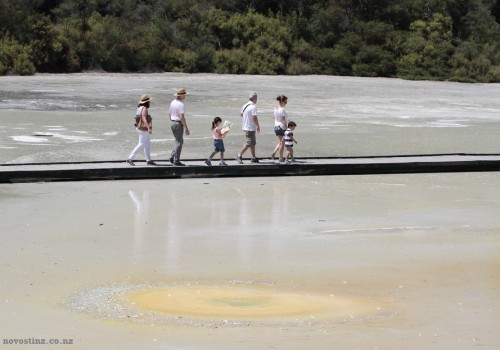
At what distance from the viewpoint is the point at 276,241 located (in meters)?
13.7

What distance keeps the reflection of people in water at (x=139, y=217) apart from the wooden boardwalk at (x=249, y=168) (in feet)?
4.74

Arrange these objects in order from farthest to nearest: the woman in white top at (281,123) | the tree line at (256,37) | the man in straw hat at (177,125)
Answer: the tree line at (256,37) < the woman in white top at (281,123) < the man in straw hat at (177,125)

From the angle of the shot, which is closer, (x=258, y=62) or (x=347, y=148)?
(x=347, y=148)

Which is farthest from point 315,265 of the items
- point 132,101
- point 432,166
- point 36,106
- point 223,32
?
point 223,32

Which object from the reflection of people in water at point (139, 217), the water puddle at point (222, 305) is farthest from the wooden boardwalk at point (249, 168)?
the water puddle at point (222, 305)

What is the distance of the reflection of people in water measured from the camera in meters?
13.4

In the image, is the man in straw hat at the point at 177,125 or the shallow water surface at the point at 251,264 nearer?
the shallow water surface at the point at 251,264

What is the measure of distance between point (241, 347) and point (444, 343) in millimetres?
1551

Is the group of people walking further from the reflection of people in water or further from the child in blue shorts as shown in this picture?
the reflection of people in water

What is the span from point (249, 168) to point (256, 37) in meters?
34.6

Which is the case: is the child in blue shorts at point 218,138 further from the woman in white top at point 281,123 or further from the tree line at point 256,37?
the tree line at point 256,37

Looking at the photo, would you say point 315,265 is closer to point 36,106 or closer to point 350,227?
point 350,227

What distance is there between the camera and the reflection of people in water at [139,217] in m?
13.4

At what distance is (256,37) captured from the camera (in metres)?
54.1
